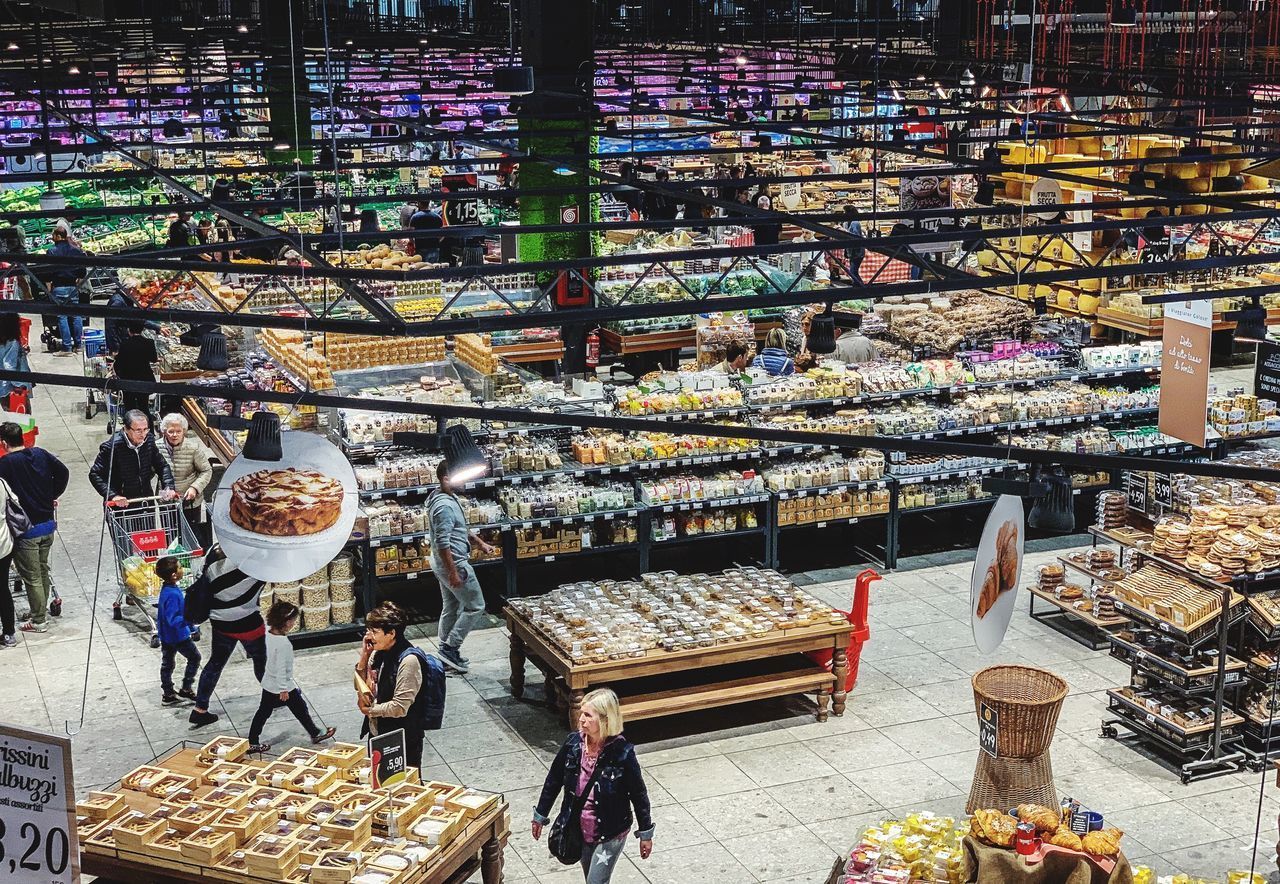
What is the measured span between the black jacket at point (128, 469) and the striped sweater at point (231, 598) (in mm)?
2476

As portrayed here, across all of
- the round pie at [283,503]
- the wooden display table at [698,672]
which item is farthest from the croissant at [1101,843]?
the round pie at [283,503]

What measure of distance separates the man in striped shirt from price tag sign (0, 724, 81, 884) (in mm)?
4626

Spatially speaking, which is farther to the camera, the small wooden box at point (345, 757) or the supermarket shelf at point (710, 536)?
the supermarket shelf at point (710, 536)

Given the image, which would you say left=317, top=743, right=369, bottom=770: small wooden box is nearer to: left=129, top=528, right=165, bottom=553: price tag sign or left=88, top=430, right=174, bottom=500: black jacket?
left=129, top=528, right=165, bottom=553: price tag sign

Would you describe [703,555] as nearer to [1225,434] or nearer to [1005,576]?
[1225,434]

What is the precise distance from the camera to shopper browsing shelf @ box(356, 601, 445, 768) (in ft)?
27.5

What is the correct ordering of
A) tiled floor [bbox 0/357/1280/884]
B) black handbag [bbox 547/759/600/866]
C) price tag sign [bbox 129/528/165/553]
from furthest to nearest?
price tag sign [bbox 129/528/165/553], tiled floor [bbox 0/357/1280/884], black handbag [bbox 547/759/600/866]

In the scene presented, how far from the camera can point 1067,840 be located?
6.76 meters

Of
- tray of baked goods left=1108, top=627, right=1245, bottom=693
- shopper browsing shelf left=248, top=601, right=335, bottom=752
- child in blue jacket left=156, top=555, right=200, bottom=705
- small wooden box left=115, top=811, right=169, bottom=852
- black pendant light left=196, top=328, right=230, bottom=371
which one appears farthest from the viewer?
black pendant light left=196, top=328, right=230, bottom=371

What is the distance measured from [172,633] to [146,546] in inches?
64.6

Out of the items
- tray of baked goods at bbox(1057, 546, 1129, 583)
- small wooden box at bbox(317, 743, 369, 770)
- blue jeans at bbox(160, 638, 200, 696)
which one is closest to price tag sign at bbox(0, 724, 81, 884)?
small wooden box at bbox(317, 743, 369, 770)

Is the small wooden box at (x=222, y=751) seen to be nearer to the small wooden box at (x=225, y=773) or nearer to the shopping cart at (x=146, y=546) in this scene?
the small wooden box at (x=225, y=773)

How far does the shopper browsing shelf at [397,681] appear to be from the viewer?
27.5 ft

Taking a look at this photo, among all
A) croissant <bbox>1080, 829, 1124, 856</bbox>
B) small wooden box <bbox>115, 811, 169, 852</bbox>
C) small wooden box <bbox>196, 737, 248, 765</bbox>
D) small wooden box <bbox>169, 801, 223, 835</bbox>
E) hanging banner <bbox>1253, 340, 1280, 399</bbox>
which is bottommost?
small wooden box <bbox>196, 737, 248, 765</bbox>
